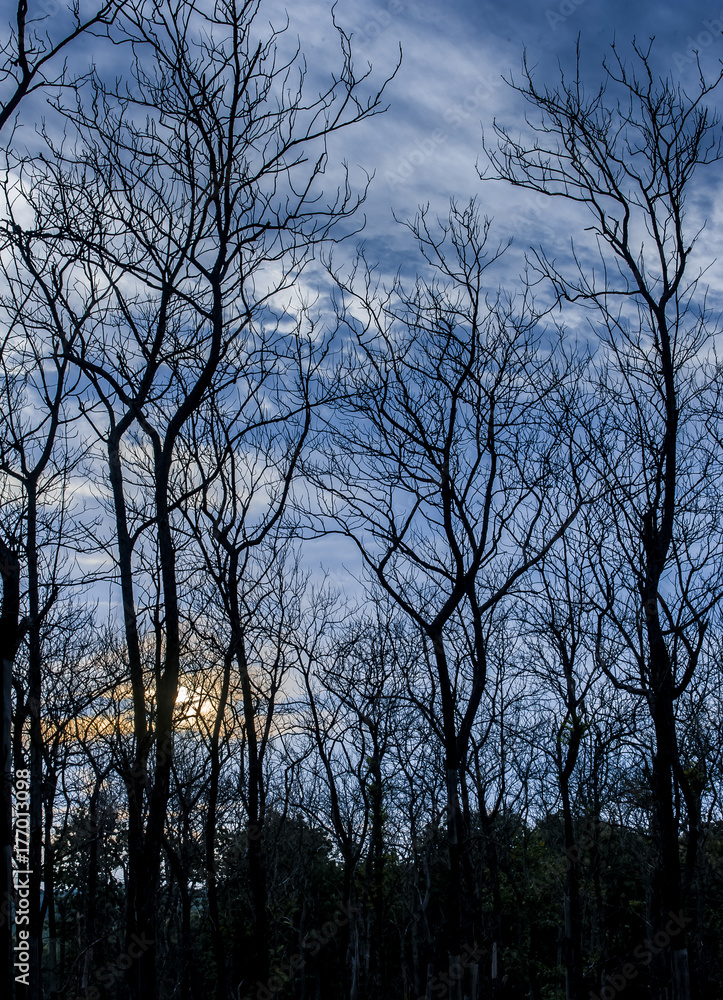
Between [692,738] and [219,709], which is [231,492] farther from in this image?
[692,738]

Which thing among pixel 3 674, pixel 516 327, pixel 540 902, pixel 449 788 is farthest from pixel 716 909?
pixel 3 674

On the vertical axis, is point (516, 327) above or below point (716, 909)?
above

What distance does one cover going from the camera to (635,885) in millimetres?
31453

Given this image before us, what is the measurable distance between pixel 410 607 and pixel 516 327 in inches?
161

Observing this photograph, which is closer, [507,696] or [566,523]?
[566,523]

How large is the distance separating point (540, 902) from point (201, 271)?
34.7 metres

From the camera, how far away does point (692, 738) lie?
59.1 feet

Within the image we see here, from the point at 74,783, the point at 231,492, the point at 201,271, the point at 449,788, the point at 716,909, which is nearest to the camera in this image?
the point at 201,271

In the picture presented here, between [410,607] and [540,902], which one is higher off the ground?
[410,607]

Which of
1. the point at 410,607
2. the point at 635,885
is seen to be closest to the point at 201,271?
the point at 410,607

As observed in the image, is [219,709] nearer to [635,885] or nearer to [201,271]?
[201,271]

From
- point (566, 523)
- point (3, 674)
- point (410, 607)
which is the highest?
point (566, 523)

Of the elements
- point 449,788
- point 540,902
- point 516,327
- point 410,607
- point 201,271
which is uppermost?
point 516,327

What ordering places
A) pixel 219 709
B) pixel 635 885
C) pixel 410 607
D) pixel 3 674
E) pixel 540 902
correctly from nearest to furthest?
pixel 3 674
pixel 410 607
pixel 219 709
pixel 635 885
pixel 540 902
